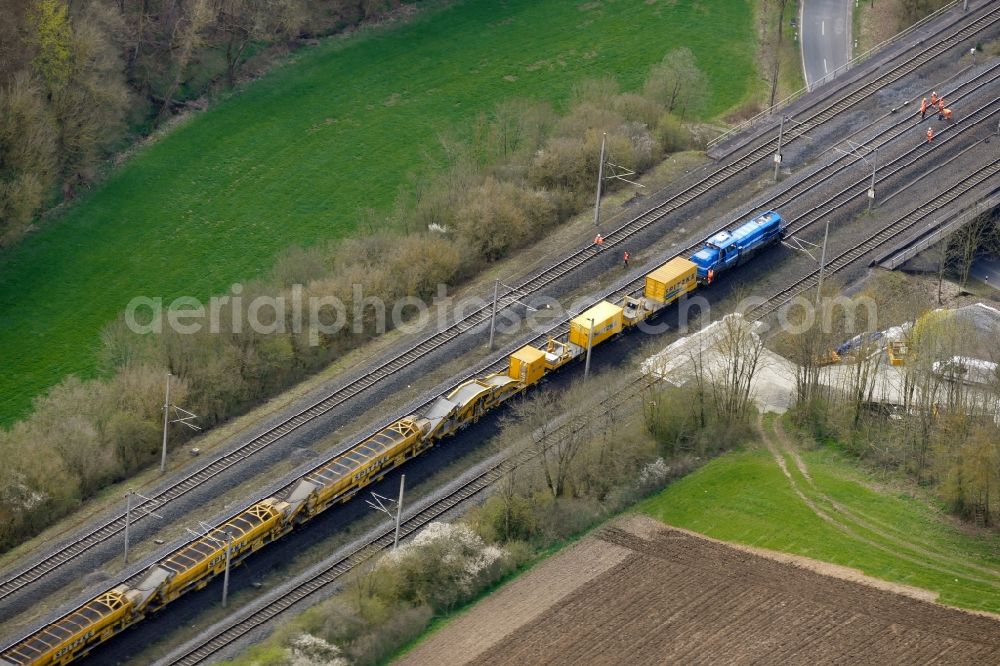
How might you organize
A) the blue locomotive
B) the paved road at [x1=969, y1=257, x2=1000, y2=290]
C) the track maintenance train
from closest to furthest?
the track maintenance train → the blue locomotive → the paved road at [x1=969, y1=257, x2=1000, y2=290]

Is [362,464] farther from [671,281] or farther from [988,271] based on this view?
[988,271]

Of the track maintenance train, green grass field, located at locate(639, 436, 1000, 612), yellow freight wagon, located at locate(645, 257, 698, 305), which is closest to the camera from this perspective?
the track maintenance train

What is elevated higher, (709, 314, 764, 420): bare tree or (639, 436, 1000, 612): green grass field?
(709, 314, 764, 420): bare tree

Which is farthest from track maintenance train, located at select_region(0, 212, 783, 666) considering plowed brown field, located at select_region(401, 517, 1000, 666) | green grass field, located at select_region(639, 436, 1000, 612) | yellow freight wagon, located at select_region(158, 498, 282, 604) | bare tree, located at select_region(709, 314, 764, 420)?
green grass field, located at select_region(639, 436, 1000, 612)

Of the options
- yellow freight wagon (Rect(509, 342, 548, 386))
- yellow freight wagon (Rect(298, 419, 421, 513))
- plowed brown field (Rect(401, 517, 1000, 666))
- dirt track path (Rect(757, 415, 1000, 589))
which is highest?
yellow freight wagon (Rect(509, 342, 548, 386))

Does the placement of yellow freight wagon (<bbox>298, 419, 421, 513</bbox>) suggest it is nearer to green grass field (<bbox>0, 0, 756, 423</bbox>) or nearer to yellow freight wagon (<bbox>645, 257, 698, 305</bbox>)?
yellow freight wagon (<bbox>645, 257, 698, 305</bbox>)

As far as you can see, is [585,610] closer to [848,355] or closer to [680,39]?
[848,355]
